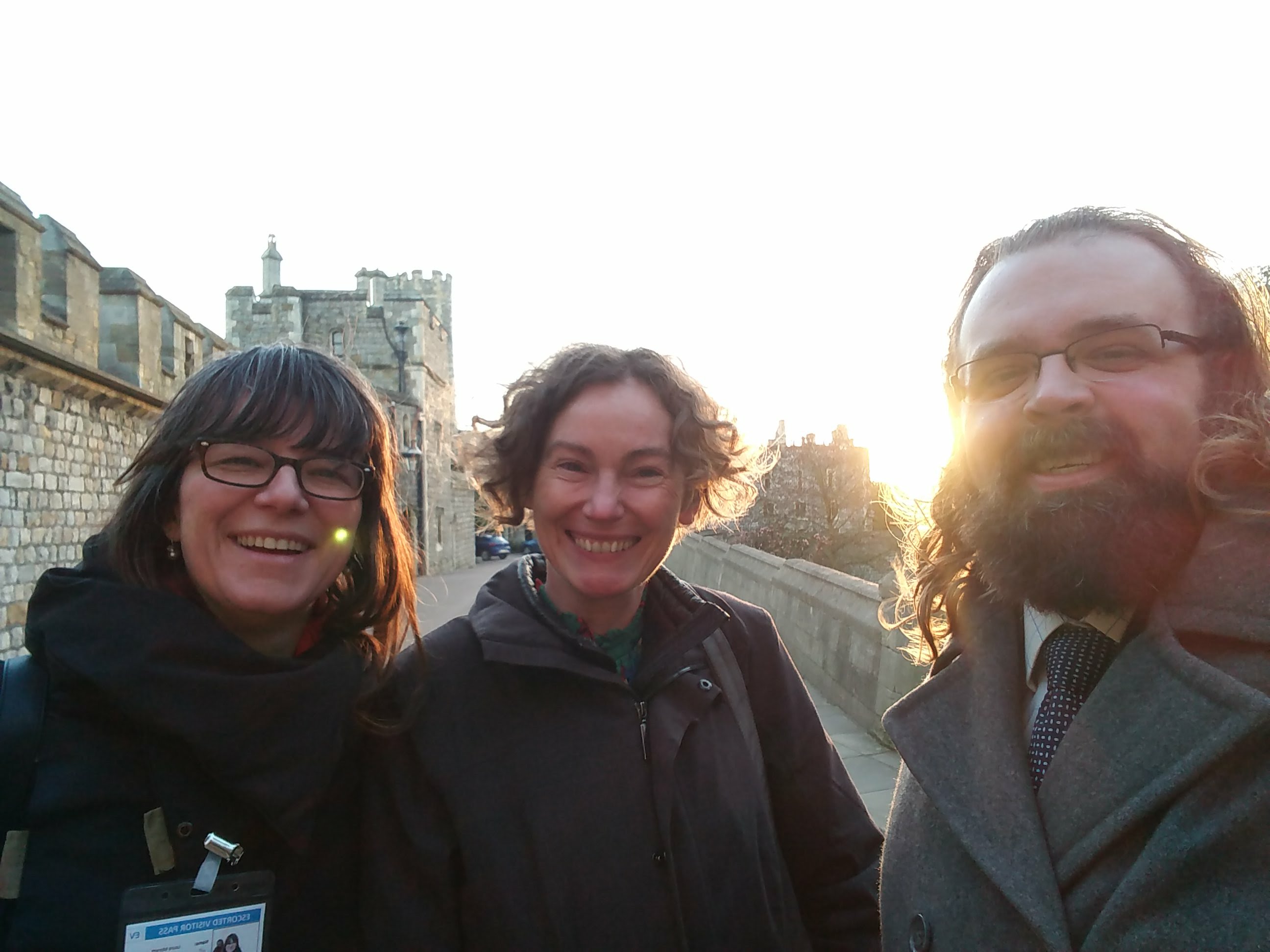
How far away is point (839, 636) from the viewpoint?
6.29 meters

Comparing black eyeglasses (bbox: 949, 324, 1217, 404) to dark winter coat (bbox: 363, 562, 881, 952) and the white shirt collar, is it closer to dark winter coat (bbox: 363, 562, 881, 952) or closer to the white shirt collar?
the white shirt collar

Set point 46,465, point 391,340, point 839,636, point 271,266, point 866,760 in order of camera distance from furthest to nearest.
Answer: point 271,266, point 391,340, point 46,465, point 839,636, point 866,760

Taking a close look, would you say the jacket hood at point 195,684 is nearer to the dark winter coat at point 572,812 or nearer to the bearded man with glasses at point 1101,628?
the dark winter coat at point 572,812

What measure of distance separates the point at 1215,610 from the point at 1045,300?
561 millimetres

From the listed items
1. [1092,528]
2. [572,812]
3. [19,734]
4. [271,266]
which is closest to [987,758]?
[1092,528]

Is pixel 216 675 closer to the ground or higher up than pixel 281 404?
closer to the ground

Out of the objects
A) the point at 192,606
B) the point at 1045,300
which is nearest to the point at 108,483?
the point at 192,606

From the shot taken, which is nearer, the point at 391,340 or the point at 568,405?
the point at 568,405

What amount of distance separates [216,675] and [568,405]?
3.04 feet

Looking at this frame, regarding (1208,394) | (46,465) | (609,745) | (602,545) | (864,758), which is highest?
(46,465)

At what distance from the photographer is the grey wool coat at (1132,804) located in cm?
95

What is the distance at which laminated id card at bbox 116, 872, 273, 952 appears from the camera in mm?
1317

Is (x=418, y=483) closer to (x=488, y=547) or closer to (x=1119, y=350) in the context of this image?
(x=488, y=547)

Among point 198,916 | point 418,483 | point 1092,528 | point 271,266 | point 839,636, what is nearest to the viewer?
point 1092,528
